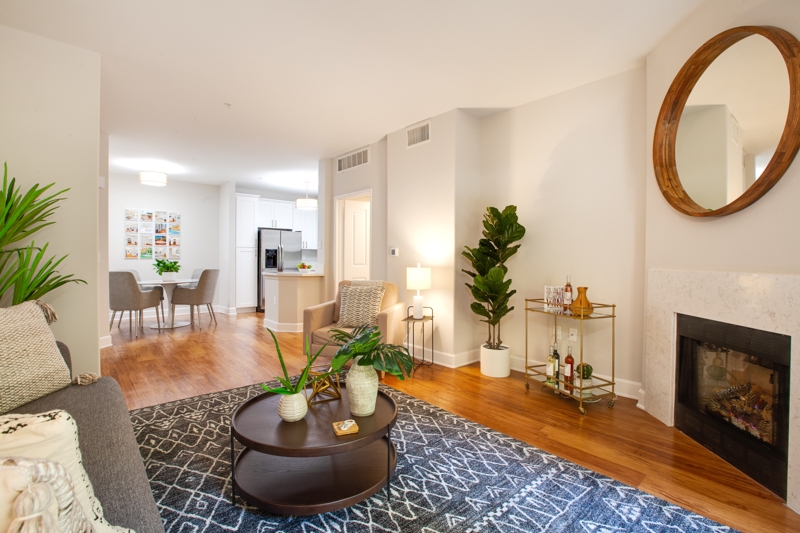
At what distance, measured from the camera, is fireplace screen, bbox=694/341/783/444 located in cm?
195

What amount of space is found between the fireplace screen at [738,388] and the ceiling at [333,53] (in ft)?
7.01

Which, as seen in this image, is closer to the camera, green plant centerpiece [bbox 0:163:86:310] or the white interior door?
green plant centerpiece [bbox 0:163:86:310]

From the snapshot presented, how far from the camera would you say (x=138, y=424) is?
8.29ft

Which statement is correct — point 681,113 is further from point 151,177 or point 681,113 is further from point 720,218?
point 151,177

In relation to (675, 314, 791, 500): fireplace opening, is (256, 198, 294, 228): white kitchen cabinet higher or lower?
higher

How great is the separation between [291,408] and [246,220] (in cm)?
663

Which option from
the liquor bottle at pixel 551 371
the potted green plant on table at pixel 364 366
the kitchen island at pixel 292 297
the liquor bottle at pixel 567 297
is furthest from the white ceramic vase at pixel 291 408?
the kitchen island at pixel 292 297

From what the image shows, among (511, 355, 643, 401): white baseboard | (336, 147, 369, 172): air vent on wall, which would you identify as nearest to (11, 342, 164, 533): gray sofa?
(511, 355, 643, 401): white baseboard

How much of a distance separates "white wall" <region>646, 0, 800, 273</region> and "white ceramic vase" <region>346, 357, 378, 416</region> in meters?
2.12

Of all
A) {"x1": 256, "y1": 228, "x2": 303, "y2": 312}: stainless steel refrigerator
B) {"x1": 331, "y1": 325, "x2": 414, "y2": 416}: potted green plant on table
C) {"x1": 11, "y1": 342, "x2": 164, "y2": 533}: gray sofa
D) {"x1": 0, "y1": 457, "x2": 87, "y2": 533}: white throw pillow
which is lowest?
{"x1": 11, "y1": 342, "x2": 164, "y2": 533}: gray sofa

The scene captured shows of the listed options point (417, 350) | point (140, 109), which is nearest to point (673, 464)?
point (417, 350)

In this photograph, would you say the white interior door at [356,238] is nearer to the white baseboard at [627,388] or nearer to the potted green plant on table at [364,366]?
the white baseboard at [627,388]

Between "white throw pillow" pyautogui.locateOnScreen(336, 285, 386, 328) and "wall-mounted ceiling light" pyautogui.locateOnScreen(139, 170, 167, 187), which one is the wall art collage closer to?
"wall-mounted ceiling light" pyautogui.locateOnScreen(139, 170, 167, 187)

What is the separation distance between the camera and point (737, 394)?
7.09 ft
